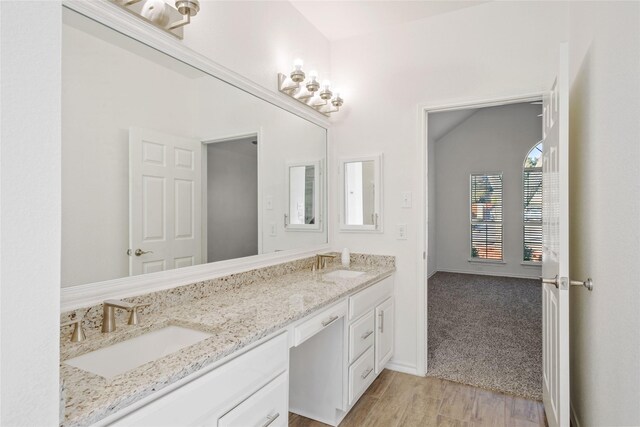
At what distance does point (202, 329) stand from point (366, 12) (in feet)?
7.90

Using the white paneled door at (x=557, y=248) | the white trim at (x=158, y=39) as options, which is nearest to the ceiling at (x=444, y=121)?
the white paneled door at (x=557, y=248)

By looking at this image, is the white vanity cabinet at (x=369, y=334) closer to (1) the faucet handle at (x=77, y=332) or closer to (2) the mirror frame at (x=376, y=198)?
(2) the mirror frame at (x=376, y=198)

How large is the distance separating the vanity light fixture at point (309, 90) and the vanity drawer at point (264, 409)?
178cm

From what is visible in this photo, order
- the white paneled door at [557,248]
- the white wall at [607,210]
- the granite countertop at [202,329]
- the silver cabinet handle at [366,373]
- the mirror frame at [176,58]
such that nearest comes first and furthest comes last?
the granite countertop at [202,329]
the white wall at [607,210]
the mirror frame at [176,58]
the white paneled door at [557,248]
the silver cabinet handle at [366,373]

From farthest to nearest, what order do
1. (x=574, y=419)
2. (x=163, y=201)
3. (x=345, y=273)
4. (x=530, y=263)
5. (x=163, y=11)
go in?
(x=530, y=263), (x=345, y=273), (x=574, y=419), (x=163, y=201), (x=163, y=11)

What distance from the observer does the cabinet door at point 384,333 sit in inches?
96.8

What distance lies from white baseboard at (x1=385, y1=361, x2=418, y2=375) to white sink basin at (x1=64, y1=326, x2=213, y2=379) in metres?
1.91

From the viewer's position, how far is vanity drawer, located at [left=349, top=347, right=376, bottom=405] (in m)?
2.10

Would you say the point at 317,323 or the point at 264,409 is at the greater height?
the point at 317,323

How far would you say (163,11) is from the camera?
4.88ft

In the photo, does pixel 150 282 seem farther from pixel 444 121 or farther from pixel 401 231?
pixel 444 121

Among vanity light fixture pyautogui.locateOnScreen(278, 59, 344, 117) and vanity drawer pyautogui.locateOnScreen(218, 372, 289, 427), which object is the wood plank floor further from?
vanity light fixture pyautogui.locateOnScreen(278, 59, 344, 117)

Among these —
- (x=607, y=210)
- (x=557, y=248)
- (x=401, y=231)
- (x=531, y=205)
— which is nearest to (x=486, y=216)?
(x=531, y=205)

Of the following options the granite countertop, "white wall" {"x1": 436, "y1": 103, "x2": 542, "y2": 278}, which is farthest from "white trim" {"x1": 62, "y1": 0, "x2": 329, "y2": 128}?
"white wall" {"x1": 436, "y1": 103, "x2": 542, "y2": 278}
